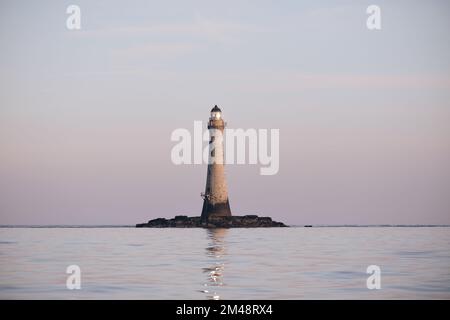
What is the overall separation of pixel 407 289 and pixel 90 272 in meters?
13.6

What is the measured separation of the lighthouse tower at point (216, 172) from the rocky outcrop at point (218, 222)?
2258mm

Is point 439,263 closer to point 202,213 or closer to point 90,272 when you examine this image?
point 90,272

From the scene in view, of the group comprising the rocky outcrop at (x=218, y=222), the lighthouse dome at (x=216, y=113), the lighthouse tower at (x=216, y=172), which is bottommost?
the rocky outcrop at (x=218, y=222)

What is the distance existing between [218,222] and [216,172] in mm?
8088

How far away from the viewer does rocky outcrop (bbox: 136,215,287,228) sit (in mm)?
97125

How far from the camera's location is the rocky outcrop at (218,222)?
319 ft

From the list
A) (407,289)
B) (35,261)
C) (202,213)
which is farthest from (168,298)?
(202,213)

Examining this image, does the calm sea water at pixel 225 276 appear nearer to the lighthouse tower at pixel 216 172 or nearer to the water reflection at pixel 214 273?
the water reflection at pixel 214 273

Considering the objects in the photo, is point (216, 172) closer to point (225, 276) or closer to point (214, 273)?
point (214, 273)

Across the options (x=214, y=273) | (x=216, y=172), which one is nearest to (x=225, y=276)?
(x=214, y=273)

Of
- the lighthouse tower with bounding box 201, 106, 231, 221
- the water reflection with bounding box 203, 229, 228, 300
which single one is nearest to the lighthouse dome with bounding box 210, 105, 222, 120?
the lighthouse tower with bounding box 201, 106, 231, 221

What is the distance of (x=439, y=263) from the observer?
127 ft

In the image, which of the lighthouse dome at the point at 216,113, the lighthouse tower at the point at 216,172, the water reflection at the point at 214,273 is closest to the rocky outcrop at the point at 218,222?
the lighthouse tower at the point at 216,172
